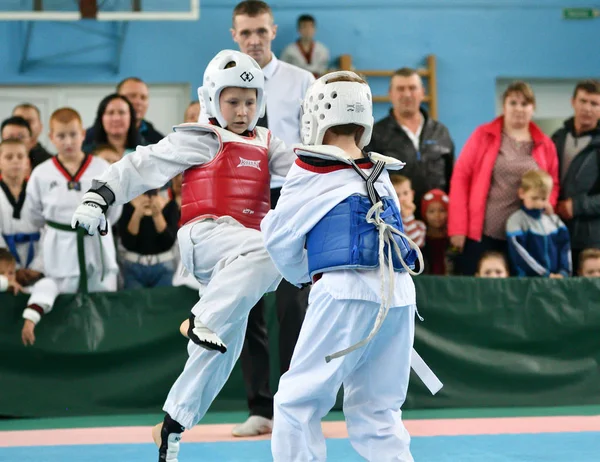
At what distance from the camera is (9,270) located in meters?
6.23

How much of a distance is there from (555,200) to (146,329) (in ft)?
10.3

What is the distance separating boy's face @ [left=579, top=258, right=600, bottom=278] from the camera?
6.79 metres

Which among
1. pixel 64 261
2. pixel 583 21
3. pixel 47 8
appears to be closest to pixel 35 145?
pixel 64 261

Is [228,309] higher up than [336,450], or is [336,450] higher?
[228,309]

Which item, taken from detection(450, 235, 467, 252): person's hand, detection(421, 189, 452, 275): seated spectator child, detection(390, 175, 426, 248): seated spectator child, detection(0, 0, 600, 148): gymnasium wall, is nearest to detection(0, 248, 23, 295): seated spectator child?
detection(390, 175, 426, 248): seated spectator child

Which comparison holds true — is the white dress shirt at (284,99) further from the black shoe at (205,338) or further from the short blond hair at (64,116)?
the black shoe at (205,338)

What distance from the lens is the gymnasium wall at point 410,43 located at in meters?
12.5

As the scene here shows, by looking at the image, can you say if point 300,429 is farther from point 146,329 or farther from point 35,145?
point 35,145

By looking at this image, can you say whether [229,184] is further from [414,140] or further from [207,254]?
[414,140]

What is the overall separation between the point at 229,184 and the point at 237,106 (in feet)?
1.22

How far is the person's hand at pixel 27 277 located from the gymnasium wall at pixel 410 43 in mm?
6443

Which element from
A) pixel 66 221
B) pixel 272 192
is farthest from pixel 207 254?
pixel 66 221

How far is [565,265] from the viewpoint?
6703 millimetres

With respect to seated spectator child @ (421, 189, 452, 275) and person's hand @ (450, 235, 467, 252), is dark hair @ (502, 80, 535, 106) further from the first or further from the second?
person's hand @ (450, 235, 467, 252)
